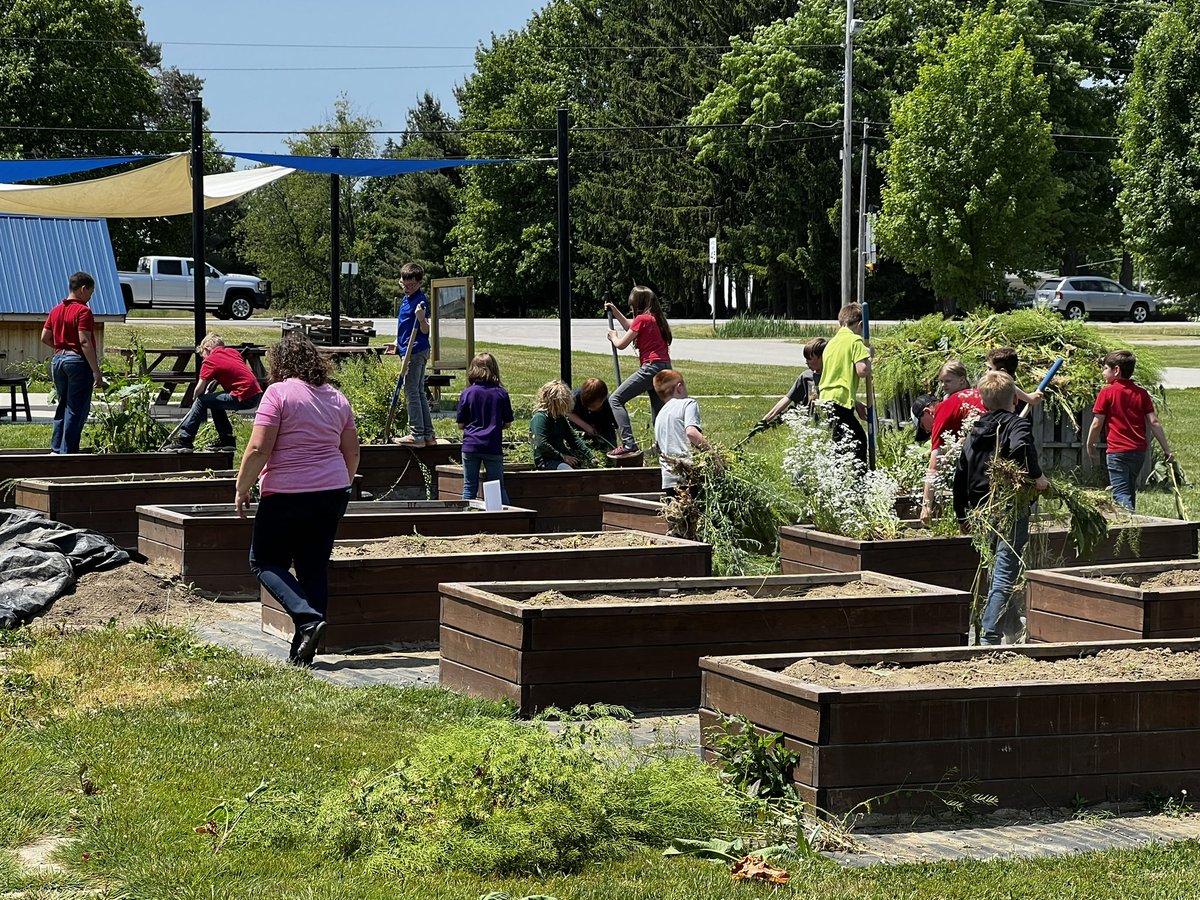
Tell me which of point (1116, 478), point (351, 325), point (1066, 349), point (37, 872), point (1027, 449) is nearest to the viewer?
point (37, 872)

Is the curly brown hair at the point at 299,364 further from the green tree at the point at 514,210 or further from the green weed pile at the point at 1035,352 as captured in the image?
the green tree at the point at 514,210

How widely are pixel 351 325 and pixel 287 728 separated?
2072cm

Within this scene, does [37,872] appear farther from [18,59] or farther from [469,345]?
[18,59]

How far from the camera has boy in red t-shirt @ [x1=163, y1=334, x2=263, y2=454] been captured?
13625 mm

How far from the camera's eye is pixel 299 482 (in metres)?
8.05

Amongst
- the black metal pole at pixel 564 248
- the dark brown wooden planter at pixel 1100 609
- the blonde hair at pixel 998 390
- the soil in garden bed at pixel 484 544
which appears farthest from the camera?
the black metal pole at pixel 564 248

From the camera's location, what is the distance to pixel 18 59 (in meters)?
56.8

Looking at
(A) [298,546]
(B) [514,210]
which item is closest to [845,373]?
(A) [298,546]

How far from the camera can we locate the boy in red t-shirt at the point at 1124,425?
40.0 ft

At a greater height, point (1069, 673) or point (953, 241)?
point (953, 241)

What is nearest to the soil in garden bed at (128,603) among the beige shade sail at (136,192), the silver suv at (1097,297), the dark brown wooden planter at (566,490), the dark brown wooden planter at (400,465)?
the dark brown wooden planter at (566,490)

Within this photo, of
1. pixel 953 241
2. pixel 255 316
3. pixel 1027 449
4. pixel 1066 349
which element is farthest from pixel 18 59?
pixel 1027 449

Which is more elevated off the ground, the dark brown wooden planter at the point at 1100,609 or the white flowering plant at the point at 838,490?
the white flowering plant at the point at 838,490

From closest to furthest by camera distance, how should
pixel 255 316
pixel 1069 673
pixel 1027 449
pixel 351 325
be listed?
pixel 1069 673 < pixel 1027 449 < pixel 351 325 < pixel 255 316
